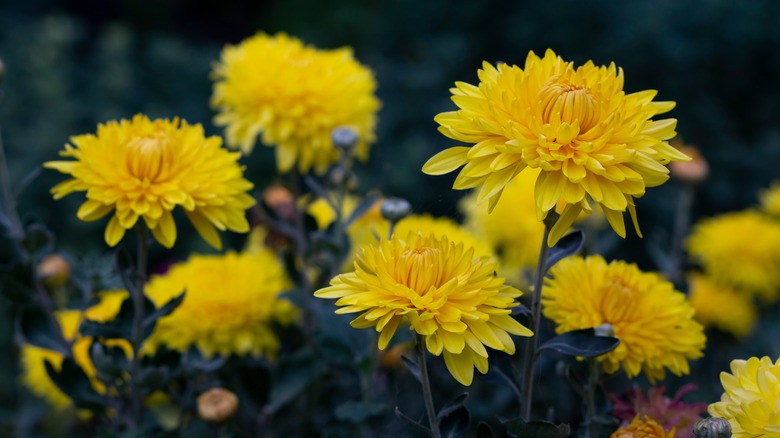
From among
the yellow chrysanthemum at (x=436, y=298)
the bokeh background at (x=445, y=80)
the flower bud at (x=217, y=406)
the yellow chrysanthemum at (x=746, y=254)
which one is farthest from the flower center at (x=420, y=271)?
the bokeh background at (x=445, y=80)

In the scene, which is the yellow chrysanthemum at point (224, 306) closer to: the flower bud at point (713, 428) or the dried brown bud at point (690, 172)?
the flower bud at point (713, 428)

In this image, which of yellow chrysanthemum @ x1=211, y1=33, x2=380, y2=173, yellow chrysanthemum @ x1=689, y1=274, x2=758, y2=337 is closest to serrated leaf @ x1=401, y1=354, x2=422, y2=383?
yellow chrysanthemum @ x1=211, y1=33, x2=380, y2=173

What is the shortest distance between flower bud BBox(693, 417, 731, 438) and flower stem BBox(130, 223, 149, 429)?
2.40 ft

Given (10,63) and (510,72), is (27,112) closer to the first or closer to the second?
(10,63)

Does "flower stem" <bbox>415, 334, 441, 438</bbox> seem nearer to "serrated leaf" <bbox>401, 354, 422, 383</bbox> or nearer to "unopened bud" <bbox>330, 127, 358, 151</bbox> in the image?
"serrated leaf" <bbox>401, 354, 422, 383</bbox>

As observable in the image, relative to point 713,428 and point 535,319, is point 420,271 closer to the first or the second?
point 535,319

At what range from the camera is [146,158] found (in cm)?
115

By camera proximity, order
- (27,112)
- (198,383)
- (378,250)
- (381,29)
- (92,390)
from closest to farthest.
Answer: (378,250)
(92,390)
(198,383)
(27,112)
(381,29)

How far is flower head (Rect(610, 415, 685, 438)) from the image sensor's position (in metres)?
1.00

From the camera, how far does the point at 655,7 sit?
318 cm

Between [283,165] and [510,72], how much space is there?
67 cm

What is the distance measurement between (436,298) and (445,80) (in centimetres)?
257

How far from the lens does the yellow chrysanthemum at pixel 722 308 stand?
6.37 feet

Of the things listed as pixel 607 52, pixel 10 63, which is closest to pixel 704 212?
pixel 607 52
